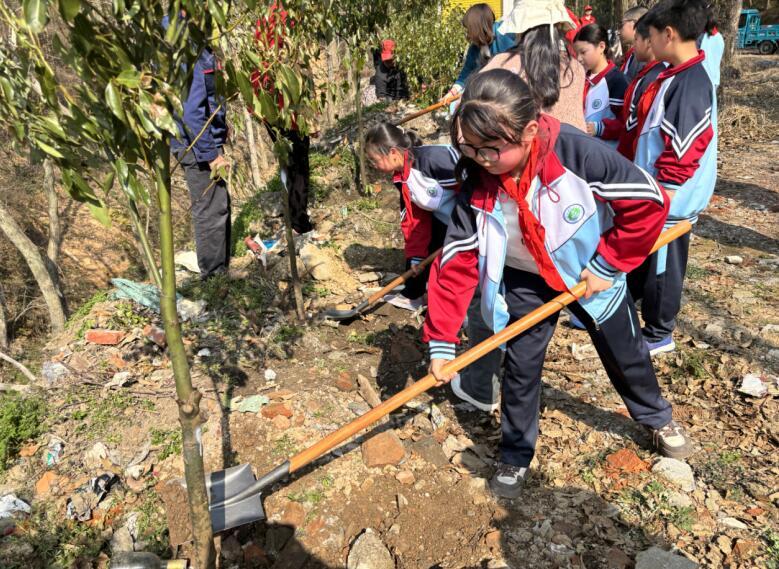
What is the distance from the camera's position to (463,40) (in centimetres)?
902

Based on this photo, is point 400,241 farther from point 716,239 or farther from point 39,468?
point 39,468

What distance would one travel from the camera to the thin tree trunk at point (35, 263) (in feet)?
21.3

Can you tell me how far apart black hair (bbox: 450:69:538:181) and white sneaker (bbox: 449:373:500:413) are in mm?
1804

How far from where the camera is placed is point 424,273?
4258 mm

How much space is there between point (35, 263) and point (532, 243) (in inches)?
268

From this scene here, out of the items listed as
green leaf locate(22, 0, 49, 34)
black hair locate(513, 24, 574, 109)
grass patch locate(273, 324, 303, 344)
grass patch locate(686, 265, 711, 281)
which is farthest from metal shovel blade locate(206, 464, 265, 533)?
grass patch locate(686, 265, 711, 281)

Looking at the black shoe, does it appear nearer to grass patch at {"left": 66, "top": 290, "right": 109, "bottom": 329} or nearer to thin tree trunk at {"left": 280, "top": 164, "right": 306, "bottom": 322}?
thin tree trunk at {"left": 280, "top": 164, "right": 306, "bottom": 322}

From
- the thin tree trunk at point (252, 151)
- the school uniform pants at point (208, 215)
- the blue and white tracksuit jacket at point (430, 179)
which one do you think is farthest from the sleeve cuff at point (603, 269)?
the thin tree trunk at point (252, 151)

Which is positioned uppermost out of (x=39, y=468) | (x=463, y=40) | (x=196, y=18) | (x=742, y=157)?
(x=196, y=18)

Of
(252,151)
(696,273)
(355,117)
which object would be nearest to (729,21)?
(355,117)

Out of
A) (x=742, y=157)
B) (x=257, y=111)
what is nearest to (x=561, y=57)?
(x=257, y=111)

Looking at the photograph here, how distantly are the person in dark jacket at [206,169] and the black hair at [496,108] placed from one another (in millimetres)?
2337

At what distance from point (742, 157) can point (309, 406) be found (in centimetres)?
719

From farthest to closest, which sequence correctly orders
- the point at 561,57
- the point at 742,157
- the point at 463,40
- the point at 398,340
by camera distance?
the point at 463,40
the point at 742,157
the point at 398,340
the point at 561,57
